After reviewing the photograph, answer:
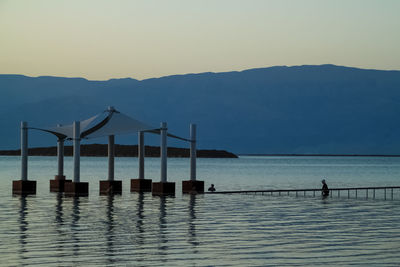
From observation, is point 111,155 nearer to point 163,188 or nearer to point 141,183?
point 141,183

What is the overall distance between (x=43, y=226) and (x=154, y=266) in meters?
10.9

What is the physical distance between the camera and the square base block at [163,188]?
4922 centimetres

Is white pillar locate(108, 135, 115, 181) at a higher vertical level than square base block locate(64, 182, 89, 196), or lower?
higher

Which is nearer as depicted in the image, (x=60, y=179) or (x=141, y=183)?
(x=141, y=183)

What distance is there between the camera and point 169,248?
22.3 m

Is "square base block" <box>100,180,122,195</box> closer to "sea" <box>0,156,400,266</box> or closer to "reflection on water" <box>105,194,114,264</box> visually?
"reflection on water" <box>105,194,114,264</box>

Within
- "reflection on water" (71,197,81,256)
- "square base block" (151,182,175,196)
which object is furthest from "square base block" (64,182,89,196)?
"square base block" (151,182,175,196)

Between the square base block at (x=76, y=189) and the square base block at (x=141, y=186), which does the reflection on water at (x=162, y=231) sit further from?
the square base block at (x=141, y=186)

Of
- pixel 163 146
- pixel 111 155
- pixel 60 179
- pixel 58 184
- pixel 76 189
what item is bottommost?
pixel 76 189

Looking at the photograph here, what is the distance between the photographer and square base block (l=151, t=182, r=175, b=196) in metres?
49.2

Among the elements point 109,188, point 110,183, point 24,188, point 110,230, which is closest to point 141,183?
point 110,183

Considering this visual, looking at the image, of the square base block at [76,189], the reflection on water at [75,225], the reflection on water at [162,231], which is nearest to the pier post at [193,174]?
the square base block at [76,189]

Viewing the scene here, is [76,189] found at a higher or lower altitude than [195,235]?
higher

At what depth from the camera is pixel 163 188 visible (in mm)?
49219
